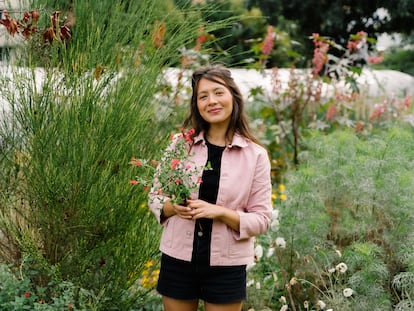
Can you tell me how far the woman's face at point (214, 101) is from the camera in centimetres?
249

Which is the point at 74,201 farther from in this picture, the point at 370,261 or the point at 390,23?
the point at 390,23

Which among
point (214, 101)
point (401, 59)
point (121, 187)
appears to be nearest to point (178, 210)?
point (214, 101)

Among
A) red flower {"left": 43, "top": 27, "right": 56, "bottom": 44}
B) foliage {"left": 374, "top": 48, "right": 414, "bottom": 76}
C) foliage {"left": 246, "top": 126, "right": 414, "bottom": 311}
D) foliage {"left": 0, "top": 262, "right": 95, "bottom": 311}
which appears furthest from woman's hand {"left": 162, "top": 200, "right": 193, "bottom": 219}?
foliage {"left": 374, "top": 48, "right": 414, "bottom": 76}

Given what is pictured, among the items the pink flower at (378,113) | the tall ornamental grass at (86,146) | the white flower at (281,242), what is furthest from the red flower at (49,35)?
the pink flower at (378,113)

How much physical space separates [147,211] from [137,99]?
0.59m

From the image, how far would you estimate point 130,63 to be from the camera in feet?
9.63

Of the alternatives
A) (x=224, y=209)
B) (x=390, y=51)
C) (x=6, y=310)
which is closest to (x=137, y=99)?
(x=224, y=209)

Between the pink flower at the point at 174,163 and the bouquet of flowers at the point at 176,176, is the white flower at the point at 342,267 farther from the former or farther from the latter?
the pink flower at the point at 174,163

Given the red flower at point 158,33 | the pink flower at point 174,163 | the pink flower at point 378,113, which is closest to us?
the pink flower at point 174,163

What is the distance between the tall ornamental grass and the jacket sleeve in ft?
2.08

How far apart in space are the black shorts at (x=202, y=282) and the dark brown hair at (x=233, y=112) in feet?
1.71

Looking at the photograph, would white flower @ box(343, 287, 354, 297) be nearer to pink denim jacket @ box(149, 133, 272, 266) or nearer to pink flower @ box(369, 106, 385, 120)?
pink denim jacket @ box(149, 133, 272, 266)

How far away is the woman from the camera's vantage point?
95.9 inches

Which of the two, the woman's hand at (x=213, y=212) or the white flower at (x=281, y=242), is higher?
the woman's hand at (x=213, y=212)
